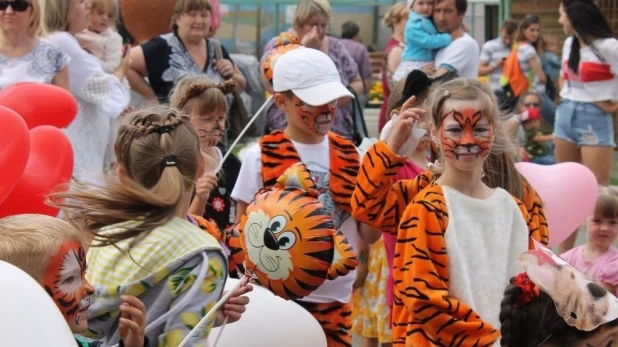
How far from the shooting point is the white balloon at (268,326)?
4195mm

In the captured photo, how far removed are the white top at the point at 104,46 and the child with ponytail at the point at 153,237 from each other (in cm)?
368

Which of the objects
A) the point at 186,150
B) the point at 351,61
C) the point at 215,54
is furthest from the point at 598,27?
the point at 186,150

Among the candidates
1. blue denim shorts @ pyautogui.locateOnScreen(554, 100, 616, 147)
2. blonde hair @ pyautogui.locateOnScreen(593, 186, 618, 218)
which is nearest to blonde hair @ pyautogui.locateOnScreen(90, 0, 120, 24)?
blonde hair @ pyautogui.locateOnScreen(593, 186, 618, 218)

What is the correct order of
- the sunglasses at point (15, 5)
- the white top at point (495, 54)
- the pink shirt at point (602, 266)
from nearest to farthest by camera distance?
the pink shirt at point (602, 266), the sunglasses at point (15, 5), the white top at point (495, 54)

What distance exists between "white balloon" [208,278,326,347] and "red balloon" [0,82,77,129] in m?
1.40

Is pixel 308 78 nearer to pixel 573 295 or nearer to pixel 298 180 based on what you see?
pixel 298 180

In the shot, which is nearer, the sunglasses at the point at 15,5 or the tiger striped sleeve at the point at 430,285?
the tiger striped sleeve at the point at 430,285

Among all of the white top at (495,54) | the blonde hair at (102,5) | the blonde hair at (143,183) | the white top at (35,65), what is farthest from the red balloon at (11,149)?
the white top at (495,54)

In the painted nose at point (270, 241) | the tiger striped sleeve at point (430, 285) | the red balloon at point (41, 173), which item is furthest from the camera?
the red balloon at point (41, 173)

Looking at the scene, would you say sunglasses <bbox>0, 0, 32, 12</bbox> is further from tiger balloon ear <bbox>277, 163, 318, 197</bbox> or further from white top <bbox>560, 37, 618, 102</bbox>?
white top <bbox>560, 37, 618, 102</bbox>

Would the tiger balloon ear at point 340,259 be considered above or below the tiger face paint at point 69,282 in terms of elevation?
below

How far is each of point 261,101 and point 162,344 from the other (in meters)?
6.47

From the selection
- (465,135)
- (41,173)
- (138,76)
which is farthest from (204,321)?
(138,76)

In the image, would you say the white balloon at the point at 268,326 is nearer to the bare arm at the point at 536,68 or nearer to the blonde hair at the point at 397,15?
the blonde hair at the point at 397,15
